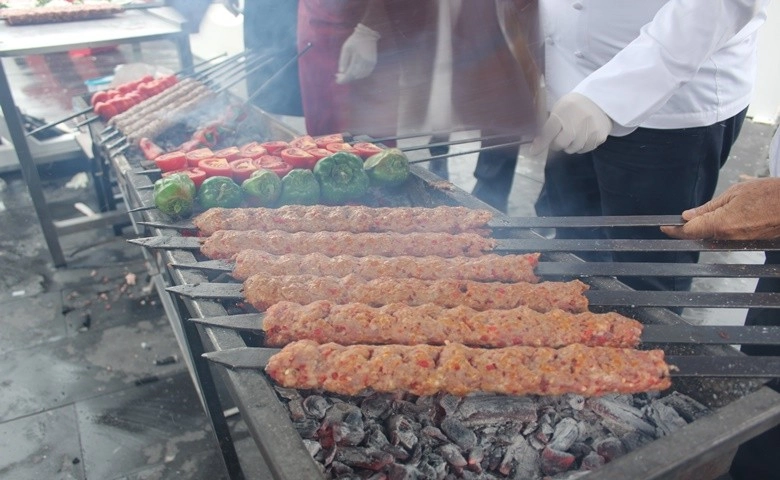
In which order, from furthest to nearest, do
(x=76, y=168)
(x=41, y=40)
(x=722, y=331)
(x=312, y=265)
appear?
(x=76, y=168) < (x=41, y=40) < (x=312, y=265) < (x=722, y=331)

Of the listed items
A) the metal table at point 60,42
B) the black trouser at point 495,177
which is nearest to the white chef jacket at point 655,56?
the black trouser at point 495,177

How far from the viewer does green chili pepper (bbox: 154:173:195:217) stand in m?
2.90

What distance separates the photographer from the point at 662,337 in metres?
1.96

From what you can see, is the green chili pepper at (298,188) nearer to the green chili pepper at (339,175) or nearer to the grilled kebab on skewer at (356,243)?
the green chili pepper at (339,175)

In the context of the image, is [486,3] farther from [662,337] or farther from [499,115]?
[662,337]

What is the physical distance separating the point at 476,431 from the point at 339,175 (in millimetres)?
1801

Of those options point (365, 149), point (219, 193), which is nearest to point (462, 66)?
point (365, 149)

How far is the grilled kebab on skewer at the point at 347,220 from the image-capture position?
2.80 metres

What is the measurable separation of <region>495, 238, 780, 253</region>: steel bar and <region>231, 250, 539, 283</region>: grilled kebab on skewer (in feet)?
0.29

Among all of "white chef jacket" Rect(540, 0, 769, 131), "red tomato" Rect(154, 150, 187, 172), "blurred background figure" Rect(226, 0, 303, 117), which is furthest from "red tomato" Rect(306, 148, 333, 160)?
"blurred background figure" Rect(226, 0, 303, 117)

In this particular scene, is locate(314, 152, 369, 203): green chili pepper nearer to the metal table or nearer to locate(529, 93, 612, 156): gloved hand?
locate(529, 93, 612, 156): gloved hand

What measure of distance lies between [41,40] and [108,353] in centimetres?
282

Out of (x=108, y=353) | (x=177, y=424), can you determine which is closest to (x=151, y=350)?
(x=108, y=353)

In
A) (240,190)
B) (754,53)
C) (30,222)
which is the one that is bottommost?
(30,222)
